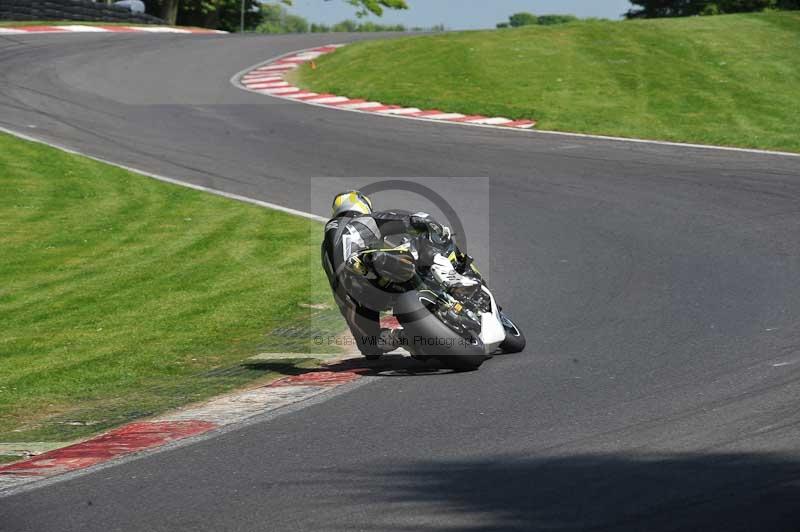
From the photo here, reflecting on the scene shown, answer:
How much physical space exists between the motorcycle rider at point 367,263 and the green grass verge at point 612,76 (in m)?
11.9

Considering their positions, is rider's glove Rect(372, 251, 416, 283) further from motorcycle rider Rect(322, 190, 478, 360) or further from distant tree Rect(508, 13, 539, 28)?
distant tree Rect(508, 13, 539, 28)

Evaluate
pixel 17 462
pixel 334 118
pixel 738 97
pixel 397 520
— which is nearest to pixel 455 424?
pixel 397 520

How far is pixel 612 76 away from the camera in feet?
85.6

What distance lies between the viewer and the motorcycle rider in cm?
857

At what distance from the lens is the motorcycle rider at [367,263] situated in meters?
8.57

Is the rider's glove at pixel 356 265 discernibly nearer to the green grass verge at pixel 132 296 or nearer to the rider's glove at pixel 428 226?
the rider's glove at pixel 428 226

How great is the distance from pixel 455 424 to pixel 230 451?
1340mm

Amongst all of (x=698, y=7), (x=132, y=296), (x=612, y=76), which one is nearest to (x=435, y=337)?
(x=132, y=296)

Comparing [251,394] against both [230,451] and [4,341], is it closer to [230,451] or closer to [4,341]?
[230,451]

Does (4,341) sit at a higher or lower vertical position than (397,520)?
lower

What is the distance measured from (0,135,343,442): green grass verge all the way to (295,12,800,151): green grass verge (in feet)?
27.8

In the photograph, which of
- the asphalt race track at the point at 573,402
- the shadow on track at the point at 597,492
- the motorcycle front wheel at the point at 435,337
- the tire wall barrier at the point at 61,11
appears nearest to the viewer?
the shadow on track at the point at 597,492

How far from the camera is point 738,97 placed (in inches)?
929

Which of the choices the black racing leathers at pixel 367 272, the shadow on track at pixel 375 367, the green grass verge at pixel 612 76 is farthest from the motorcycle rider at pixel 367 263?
the green grass verge at pixel 612 76
